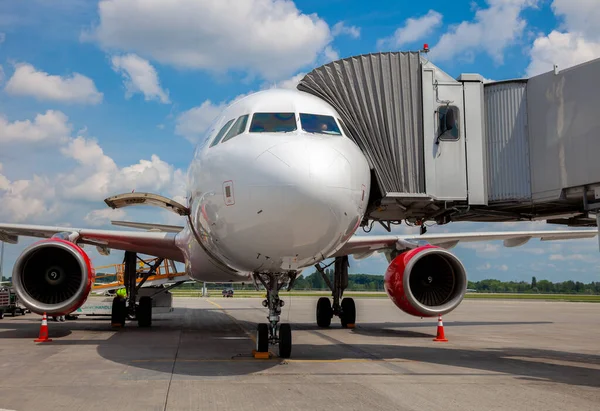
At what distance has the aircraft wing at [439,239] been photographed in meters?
13.3

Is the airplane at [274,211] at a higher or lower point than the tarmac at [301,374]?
higher

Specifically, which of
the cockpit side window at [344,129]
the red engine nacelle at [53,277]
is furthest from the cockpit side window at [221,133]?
the red engine nacelle at [53,277]

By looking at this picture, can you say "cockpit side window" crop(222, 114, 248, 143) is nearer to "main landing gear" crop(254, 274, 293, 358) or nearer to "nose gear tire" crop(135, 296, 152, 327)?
"main landing gear" crop(254, 274, 293, 358)

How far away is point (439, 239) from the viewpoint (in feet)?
52.5

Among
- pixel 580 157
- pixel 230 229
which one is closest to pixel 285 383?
pixel 230 229

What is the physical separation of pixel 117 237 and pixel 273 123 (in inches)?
290

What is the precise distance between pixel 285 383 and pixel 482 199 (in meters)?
4.50

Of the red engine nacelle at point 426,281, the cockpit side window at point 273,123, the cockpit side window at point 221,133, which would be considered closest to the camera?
the cockpit side window at point 273,123

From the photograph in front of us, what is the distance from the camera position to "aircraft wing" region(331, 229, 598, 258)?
1331 cm

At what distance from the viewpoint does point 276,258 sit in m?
7.39

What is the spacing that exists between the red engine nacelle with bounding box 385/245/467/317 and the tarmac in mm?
819

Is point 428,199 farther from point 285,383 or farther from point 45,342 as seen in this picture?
point 45,342

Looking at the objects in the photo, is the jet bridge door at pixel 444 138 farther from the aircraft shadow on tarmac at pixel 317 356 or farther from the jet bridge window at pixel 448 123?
the aircraft shadow on tarmac at pixel 317 356

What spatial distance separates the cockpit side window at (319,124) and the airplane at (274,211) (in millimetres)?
19
